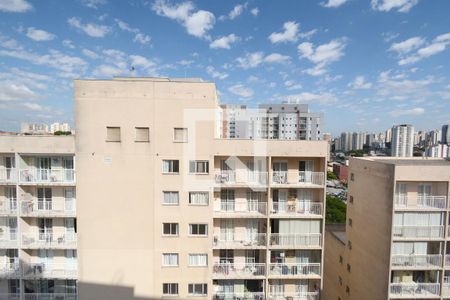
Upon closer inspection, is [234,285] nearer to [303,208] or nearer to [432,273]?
[303,208]

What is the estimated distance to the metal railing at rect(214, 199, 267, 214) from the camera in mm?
16891

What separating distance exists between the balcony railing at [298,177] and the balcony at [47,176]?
13.8 meters

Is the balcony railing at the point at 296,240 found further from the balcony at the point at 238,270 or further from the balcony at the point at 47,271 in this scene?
the balcony at the point at 47,271

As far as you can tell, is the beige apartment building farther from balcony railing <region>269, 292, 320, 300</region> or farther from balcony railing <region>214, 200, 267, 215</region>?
balcony railing <region>214, 200, 267, 215</region>

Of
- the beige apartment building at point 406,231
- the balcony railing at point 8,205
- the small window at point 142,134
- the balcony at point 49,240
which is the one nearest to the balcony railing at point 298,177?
the beige apartment building at point 406,231

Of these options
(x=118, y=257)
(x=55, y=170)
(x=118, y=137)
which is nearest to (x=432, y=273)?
(x=118, y=257)

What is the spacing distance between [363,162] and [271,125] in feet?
248

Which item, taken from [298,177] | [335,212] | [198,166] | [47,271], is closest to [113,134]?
[198,166]

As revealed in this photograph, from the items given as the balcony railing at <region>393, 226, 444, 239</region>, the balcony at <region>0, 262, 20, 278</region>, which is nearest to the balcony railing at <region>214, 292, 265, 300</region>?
the balcony railing at <region>393, 226, 444, 239</region>

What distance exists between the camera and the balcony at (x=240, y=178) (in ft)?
53.3

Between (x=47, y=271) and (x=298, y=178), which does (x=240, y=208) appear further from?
(x=47, y=271)

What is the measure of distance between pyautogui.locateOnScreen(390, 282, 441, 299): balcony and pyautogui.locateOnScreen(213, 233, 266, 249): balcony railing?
943 cm

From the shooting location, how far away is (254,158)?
1684cm

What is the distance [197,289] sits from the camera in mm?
16469
